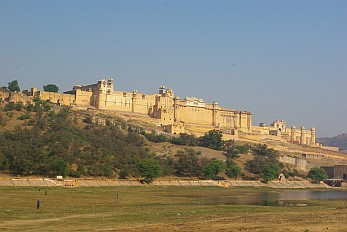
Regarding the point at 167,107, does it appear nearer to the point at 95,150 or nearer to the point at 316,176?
the point at 316,176

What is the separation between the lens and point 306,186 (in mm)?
78562

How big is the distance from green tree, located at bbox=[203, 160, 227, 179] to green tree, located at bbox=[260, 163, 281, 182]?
6714mm

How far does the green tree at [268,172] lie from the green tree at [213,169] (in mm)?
6714

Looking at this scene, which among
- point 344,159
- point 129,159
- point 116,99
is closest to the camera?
point 129,159

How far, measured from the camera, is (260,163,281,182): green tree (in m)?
75.5

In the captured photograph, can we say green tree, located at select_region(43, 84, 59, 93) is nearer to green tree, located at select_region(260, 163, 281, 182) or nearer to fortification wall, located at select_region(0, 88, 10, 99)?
fortification wall, located at select_region(0, 88, 10, 99)

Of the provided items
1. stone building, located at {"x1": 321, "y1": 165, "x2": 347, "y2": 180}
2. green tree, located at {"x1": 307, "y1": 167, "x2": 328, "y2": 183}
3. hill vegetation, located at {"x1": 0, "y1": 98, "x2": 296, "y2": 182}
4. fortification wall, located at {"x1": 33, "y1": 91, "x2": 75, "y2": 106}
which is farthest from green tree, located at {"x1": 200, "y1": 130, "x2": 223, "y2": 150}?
fortification wall, located at {"x1": 33, "y1": 91, "x2": 75, "y2": 106}

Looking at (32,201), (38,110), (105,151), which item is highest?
(38,110)

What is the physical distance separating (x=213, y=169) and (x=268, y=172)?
9055 mm

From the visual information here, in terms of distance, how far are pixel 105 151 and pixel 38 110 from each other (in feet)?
55.8

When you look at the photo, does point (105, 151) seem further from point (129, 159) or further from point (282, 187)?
point (282, 187)

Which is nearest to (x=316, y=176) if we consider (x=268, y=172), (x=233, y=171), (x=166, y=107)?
(x=268, y=172)

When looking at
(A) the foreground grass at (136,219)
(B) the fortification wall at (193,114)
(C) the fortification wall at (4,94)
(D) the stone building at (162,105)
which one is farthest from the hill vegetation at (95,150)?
(A) the foreground grass at (136,219)

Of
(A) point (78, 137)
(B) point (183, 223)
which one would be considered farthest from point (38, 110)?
(B) point (183, 223)
